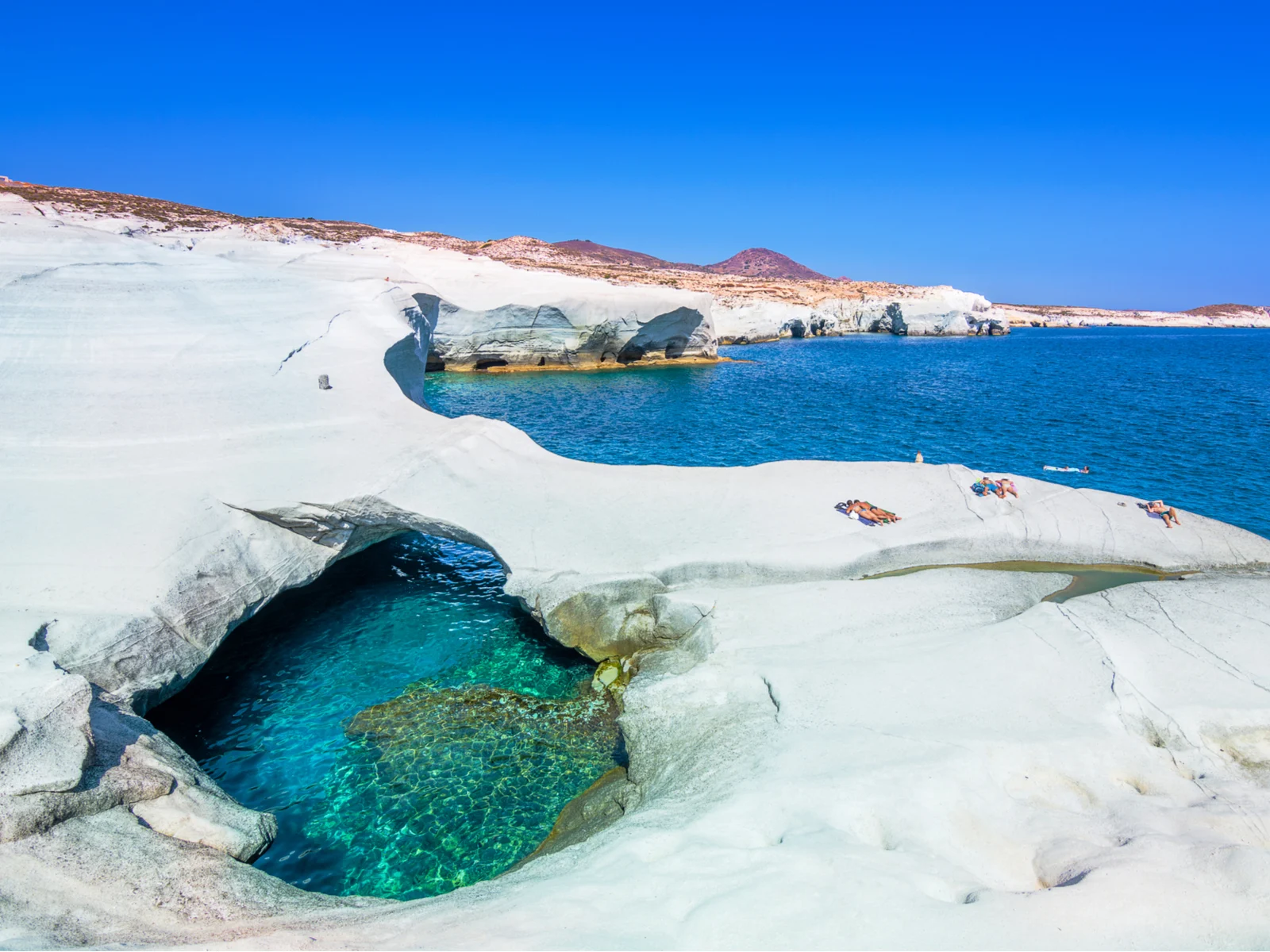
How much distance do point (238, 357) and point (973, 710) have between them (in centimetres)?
1558

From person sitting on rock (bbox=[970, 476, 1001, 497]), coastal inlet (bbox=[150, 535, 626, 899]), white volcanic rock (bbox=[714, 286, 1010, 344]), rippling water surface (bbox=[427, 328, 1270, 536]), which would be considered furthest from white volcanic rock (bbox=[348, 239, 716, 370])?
white volcanic rock (bbox=[714, 286, 1010, 344])

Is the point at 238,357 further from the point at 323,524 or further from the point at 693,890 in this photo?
the point at 693,890

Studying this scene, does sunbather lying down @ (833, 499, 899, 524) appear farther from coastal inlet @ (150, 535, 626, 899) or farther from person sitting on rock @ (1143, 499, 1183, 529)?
coastal inlet @ (150, 535, 626, 899)

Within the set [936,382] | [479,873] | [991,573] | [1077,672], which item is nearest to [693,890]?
[479,873]

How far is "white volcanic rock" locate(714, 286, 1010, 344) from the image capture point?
90.7 metres

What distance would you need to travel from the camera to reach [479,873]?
26.8ft

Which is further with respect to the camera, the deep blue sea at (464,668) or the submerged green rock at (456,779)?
the deep blue sea at (464,668)

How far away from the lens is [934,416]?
3431 cm

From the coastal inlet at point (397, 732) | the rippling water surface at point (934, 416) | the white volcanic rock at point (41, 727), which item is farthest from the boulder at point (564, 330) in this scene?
the white volcanic rock at point (41, 727)

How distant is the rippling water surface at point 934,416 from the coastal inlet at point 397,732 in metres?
13.0

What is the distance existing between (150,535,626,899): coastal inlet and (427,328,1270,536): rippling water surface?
510 inches

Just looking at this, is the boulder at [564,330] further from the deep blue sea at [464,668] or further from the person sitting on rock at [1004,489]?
the person sitting on rock at [1004,489]

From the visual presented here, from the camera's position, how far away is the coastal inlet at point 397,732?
27.9 ft

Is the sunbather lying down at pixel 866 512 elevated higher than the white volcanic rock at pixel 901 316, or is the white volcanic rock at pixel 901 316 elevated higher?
the white volcanic rock at pixel 901 316
